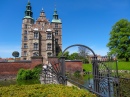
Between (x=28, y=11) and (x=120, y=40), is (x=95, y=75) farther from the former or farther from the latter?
(x=28, y=11)

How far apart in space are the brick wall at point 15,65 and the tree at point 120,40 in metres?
15.6

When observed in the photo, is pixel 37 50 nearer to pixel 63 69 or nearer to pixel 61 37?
pixel 61 37

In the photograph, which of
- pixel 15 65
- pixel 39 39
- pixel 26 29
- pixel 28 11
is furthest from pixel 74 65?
pixel 28 11

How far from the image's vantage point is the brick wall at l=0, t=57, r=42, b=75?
85.5 ft

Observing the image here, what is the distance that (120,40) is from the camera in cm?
3634

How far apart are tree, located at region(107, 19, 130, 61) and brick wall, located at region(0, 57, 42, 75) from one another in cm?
1561

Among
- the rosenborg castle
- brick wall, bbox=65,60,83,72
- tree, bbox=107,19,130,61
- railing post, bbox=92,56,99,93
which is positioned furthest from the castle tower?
railing post, bbox=92,56,99,93

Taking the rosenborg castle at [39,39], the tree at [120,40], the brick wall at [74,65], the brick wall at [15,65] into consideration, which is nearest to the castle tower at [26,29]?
the rosenborg castle at [39,39]

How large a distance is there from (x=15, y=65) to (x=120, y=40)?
2114 cm

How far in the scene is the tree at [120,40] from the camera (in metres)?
35.7

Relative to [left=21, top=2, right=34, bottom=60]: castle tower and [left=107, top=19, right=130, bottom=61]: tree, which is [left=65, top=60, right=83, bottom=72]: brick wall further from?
[left=21, top=2, right=34, bottom=60]: castle tower

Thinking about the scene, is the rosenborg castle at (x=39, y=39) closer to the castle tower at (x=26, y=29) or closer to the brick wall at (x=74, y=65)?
the castle tower at (x=26, y=29)

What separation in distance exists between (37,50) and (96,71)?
36410mm

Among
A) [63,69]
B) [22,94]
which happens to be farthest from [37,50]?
[22,94]
